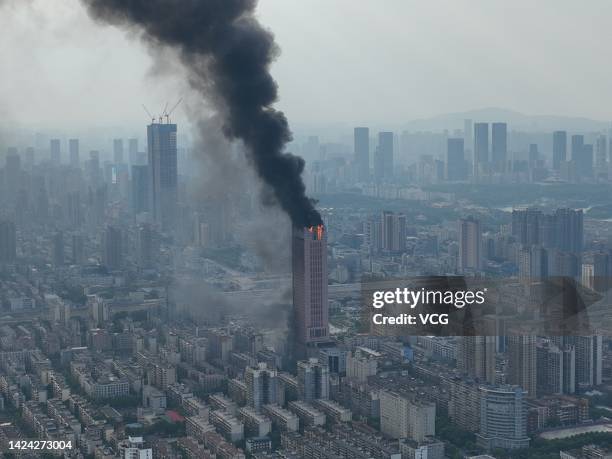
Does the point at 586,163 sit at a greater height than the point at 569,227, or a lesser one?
greater

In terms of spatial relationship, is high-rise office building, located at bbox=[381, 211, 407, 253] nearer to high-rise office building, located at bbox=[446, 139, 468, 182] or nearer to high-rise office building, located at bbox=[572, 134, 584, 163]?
high-rise office building, located at bbox=[572, 134, 584, 163]

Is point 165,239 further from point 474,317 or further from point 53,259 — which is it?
point 474,317

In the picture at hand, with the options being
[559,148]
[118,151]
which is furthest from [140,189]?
[559,148]

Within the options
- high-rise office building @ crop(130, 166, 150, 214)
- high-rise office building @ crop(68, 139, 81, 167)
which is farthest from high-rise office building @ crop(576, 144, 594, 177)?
high-rise office building @ crop(68, 139, 81, 167)

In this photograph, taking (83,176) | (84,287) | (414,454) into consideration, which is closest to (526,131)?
(83,176)

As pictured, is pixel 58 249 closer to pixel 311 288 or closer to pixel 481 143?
pixel 311 288

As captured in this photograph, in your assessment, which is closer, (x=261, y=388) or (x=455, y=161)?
(x=261, y=388)

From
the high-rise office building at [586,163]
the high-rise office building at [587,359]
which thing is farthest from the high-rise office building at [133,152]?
the high-rise office building at [587,359]
